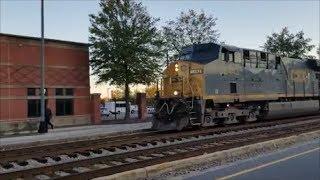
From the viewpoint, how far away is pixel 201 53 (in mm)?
23672

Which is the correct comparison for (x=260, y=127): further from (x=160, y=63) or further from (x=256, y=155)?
(x=160, y=63)

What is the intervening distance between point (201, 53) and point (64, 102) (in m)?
16.1

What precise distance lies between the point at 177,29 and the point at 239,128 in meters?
23.7

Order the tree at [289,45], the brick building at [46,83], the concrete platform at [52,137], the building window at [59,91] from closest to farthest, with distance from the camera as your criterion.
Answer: the concrete platform at [52,137] → the brick building at [46,83] → the building window at [59,91] → the tree at [289,45]

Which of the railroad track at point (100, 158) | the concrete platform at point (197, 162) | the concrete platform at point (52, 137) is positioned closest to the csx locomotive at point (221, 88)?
the railroad track at point (100, 158)

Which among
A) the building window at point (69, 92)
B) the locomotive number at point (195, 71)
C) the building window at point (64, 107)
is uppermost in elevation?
the locomotive number at point (195, 71)

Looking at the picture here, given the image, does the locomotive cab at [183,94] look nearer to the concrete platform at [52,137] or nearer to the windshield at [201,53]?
the windshield at [201,53]

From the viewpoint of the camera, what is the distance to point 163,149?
15320 millimetres

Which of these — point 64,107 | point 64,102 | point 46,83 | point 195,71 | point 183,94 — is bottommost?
point 64,107

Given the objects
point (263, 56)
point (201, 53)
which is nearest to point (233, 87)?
point (201, 53)

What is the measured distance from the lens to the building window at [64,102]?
36344 millimetres

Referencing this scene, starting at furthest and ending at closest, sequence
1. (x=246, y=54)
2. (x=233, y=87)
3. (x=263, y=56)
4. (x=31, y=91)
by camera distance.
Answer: (x=31, y=91) → (x=263, y=56) → (x=246, y=54) → (x=233, y=87)

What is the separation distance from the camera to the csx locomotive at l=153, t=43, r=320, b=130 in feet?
72.6

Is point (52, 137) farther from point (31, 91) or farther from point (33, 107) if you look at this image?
point (31, 91)
